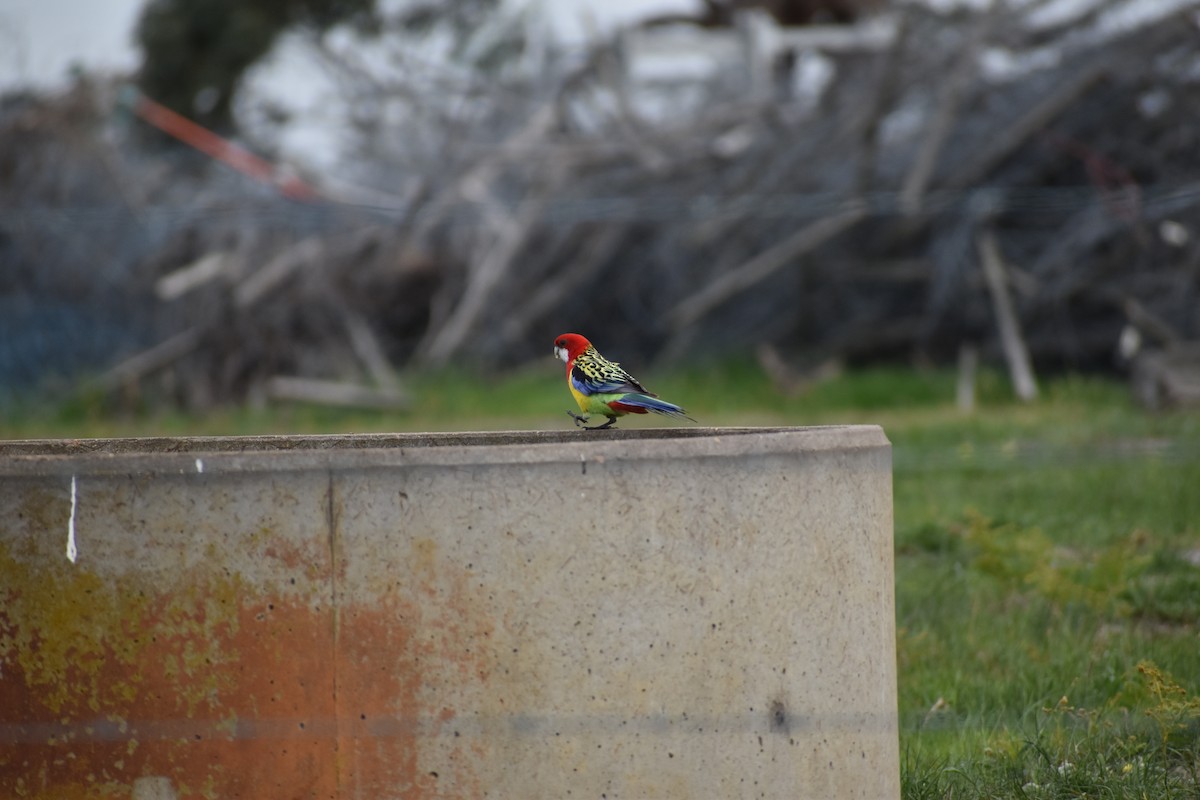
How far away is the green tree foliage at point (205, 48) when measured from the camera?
1731 centimetres

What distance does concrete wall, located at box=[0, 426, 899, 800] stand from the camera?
268cm

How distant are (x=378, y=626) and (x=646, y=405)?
1406 millimetres

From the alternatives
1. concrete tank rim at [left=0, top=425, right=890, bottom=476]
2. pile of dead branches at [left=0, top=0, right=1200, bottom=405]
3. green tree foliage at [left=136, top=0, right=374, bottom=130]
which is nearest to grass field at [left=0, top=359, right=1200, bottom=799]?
pile of dead branches at [left=0, top=0, right=1200, bottom=405]

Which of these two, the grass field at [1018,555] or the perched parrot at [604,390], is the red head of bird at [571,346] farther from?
the grass field at [1018,555]

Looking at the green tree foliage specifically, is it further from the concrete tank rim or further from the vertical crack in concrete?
the vertical crack in concrete

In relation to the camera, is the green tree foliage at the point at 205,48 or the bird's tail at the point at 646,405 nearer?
the bird's tail at the point at 646,405

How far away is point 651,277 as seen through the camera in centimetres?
1335

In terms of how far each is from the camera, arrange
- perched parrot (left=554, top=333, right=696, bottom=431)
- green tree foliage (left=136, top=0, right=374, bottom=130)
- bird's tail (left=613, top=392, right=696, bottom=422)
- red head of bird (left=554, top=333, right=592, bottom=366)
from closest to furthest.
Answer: bird's tail (left=613, top=392, right=696, bottom=422), perched parrot (left=554, top=333, right=696, bottom=431), red head of bird (left=554, top=333, right=592, bottom=366), green tree foliage (left=136, top=0, right=374, bottom=130)

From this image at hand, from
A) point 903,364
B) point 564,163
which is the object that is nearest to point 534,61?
point 564,163

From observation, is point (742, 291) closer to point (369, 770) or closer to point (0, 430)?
point (0, 430)

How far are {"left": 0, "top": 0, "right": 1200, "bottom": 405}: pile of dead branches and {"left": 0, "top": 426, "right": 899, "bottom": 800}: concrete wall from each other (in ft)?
29.3

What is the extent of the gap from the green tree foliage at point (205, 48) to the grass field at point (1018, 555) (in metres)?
6.79

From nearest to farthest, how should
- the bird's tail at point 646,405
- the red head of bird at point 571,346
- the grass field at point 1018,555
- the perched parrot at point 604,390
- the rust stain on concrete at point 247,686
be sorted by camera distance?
the rust stain on concrete at point 247,686 → the grass field at point 1018,555 → the bird's tail at point 646,405 → the perched parrot at point 604,390 → the red head of bird at point 571,346

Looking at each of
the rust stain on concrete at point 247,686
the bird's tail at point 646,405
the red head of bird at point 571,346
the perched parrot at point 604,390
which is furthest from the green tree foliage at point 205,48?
the rust stain on concrete at point 247,686
